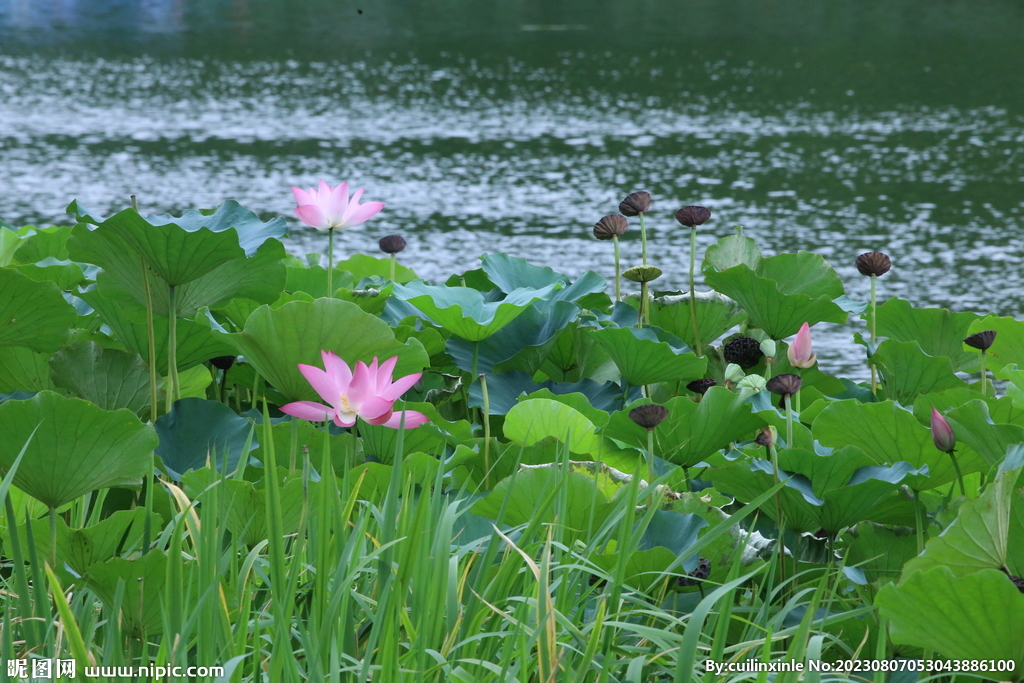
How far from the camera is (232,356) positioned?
1.35 metres

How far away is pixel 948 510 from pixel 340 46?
8.91 m

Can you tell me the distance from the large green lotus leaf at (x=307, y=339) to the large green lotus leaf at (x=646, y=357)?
0.80 ft

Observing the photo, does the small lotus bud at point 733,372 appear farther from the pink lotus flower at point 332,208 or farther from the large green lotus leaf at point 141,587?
the large green lotus leaf at point 141,587

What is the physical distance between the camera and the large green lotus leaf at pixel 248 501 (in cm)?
94

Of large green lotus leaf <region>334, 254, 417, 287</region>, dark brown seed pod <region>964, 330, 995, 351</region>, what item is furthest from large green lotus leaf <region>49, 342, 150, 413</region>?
dark brown seed pod <region>964, 330, 995, 351</region>

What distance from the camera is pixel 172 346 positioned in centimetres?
117

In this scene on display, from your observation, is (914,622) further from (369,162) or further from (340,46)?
(340,46)

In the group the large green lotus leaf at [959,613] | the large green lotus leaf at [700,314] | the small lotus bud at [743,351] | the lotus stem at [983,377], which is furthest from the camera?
the large green lotus leaf at [700,314]

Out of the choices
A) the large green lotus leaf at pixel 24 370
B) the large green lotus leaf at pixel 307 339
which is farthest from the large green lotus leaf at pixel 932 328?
the large green lotus leaf at pixel 24 370

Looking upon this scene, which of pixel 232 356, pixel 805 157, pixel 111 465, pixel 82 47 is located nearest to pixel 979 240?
Result: pixel 805 157

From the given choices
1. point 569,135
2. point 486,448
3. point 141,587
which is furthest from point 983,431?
point 569,135

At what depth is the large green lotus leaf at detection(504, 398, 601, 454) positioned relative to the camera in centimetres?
113

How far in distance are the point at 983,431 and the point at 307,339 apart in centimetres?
68

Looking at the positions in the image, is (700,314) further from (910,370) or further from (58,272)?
(58,272)
